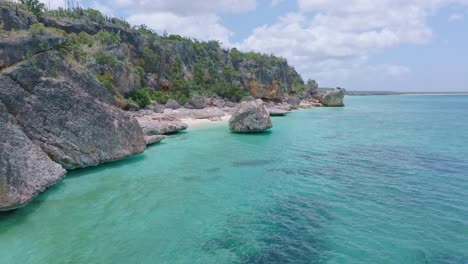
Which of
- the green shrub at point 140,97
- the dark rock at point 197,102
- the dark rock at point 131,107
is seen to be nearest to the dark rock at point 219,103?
the dark rock at point 197,102

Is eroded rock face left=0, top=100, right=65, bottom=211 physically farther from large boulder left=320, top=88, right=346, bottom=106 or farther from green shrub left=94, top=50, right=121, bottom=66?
large boulder left=320, top=88, right=346, bottom=106

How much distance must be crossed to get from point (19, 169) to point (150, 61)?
185ft

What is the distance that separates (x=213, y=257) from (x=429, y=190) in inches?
501

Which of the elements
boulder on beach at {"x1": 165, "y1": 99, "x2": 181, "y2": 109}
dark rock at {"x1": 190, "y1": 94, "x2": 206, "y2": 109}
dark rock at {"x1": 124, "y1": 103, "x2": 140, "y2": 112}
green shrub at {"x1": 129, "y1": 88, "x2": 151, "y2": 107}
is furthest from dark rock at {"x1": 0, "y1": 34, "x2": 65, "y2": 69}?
dark rock at {"x1": 190, "y1": 94, "x2": 206, "y2": 109}

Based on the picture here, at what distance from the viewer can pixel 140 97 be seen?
54625 mm

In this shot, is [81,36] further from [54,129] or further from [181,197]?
[181,197]

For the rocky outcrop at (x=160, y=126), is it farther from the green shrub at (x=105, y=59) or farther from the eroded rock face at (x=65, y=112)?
the green shrub at (x=105, y=59)

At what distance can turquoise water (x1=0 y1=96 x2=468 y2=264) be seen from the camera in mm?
10930

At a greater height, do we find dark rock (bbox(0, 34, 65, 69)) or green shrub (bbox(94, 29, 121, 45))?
green shrub (bbox(94, 29, 121, 45))

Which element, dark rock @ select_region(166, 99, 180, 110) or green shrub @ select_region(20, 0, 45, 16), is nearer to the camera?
green shrub @ select_region(20, 0, 45, 16)

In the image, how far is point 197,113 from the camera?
55.2 meters

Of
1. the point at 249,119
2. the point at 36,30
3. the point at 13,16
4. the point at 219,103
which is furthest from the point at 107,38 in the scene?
the point at 36,30

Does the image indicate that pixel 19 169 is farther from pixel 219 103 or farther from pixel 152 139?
pixel 219 103

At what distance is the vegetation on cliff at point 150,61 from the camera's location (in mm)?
50000
